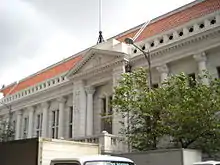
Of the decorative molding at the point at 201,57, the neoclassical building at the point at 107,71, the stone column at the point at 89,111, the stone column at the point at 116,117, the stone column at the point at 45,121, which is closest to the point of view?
the decorative molding at the point at 201,57

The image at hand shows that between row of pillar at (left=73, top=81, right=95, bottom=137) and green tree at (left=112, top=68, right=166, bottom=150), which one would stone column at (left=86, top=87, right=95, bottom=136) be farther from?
green tree at (left=112, top=68, right=166, bottom=150)

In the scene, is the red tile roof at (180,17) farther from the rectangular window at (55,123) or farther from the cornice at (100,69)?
the rectangular window at (55,123)

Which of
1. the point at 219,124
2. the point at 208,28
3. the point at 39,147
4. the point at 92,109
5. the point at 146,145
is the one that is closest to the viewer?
the point at 39,147

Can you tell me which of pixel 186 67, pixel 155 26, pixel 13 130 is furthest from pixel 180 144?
pixel 13 130

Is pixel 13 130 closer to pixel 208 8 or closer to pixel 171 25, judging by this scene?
pixel 171 25

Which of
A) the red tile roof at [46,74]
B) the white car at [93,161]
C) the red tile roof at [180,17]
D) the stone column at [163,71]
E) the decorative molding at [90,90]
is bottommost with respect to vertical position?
the white car at [93,161]

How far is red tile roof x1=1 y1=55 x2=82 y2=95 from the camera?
32.2 metres

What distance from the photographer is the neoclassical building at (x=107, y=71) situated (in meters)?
19.7

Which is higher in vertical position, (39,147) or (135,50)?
(135,50)

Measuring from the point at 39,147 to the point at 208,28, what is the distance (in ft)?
40.9

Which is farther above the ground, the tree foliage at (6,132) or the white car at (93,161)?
the tree foliage at (6,132)

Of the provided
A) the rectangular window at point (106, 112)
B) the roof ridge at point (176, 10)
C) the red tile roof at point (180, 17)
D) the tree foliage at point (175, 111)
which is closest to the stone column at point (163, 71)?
the red tile roof at point (180, 17)

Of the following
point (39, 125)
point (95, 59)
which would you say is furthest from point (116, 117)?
point (39, 125)

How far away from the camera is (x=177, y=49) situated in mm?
20469
